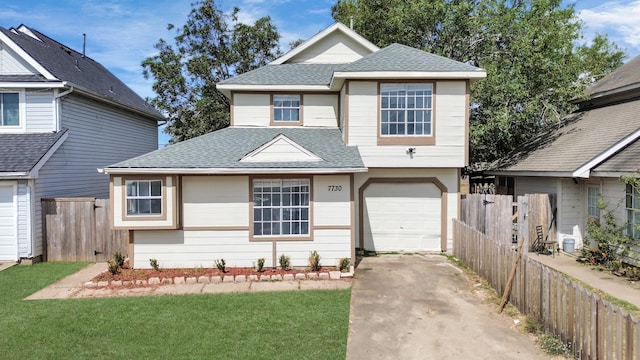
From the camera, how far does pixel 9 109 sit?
13914 mm

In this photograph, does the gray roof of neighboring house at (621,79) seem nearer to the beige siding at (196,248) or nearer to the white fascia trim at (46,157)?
the beige siding at (196,248)

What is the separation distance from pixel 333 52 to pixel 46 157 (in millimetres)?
11512

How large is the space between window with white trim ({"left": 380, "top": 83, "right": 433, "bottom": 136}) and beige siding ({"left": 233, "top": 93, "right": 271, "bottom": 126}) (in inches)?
187

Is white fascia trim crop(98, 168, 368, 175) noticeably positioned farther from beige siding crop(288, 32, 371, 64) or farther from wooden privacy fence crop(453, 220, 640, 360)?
beige siding crop(288, 32, 371, 64)

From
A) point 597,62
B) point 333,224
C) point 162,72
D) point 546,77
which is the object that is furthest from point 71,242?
point 597,62

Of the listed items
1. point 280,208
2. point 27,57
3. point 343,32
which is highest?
point 343,32

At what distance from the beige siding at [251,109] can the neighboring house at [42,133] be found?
6.02 meters

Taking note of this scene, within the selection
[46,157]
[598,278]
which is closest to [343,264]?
[598,278]

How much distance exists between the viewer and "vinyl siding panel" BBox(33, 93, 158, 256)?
43.3ft

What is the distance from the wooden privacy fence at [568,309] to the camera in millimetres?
4848

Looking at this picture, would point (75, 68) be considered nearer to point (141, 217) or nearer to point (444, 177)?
point (141, 217)

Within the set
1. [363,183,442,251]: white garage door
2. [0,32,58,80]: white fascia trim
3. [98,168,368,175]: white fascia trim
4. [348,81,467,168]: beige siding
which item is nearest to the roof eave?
[98,168,368,175]: white fascia trim

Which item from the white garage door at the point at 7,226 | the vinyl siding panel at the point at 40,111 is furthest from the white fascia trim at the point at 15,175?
the vinyl siding panel at the point at 40,111

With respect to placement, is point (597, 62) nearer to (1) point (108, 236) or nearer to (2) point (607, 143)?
(2) point (607, 143)
